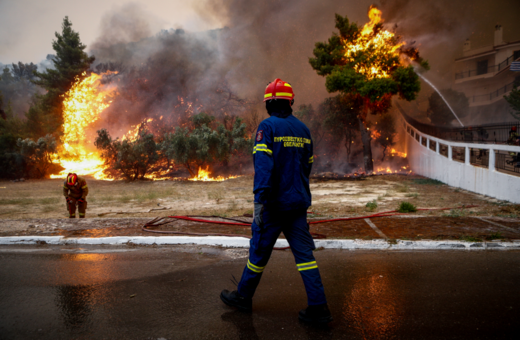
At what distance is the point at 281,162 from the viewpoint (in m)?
2.78

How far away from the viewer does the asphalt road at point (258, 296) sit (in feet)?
8.30

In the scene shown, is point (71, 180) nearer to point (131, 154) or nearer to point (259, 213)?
point (259, 213)

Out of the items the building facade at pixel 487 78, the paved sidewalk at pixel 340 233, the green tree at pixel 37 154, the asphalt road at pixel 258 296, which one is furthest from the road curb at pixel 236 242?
the building facade at pixel 487 78

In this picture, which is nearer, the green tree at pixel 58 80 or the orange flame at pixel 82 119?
the orange flame at pixel 82 119

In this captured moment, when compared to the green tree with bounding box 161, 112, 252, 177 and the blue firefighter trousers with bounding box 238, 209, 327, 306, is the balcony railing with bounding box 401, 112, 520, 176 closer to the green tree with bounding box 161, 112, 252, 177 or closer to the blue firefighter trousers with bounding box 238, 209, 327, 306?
the blue firefighter trousers with bounding box 238, 209, 327, 306

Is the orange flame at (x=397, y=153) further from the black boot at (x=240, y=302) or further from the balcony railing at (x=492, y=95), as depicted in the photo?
the black boot at (x=240, y=302)

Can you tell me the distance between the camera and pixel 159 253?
4684 mm

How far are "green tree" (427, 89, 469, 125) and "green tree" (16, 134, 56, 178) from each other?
3594 cm

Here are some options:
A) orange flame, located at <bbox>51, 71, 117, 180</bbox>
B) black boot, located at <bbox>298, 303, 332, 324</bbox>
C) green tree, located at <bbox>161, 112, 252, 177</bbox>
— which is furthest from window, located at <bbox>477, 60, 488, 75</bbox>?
black boot, located at <bbox>298, 303, 332, 324</bbox>

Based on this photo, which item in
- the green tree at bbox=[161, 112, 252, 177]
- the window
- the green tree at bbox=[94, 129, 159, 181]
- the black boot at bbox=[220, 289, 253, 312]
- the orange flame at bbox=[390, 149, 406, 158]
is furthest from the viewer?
the window

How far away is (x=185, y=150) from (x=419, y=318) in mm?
19374

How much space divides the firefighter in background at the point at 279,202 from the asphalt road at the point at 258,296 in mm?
355

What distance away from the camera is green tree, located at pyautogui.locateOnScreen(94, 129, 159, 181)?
21625 millimetres

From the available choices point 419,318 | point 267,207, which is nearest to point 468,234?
point 419,318
